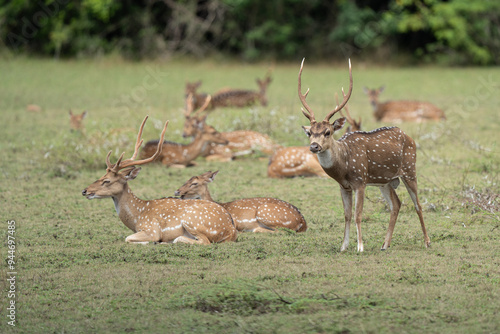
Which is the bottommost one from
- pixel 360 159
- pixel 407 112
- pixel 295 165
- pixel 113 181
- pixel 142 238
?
pixel 407 112

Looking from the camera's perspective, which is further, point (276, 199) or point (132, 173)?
point (276, 199)

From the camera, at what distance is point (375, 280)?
5691mm

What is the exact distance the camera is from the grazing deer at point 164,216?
273 inches

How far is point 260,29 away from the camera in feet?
94.3

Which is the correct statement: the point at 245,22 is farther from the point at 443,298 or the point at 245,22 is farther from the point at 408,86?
the point at 443,298

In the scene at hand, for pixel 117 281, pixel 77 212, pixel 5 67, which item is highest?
pixel 117 281

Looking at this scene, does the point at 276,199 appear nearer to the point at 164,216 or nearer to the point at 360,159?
the point at 164,216

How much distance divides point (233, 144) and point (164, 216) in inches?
201

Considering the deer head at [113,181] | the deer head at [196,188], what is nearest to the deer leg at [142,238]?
the deer head at [113,181]

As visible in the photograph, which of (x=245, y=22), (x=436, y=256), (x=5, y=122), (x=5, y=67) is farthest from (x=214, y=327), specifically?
(x=245, y=22)

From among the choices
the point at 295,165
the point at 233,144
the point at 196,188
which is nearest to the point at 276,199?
the point at 196,188

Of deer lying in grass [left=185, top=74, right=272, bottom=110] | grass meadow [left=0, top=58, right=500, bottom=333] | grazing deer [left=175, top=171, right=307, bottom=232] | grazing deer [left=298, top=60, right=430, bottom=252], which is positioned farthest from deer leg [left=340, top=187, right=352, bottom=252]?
deer lying in grass [left=185, top=74, right=272, bottom=110]

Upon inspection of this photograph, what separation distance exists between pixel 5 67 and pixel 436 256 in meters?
21.2

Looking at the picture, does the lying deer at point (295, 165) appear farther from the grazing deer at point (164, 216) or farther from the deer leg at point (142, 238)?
the deer leg at point (142, 238)
